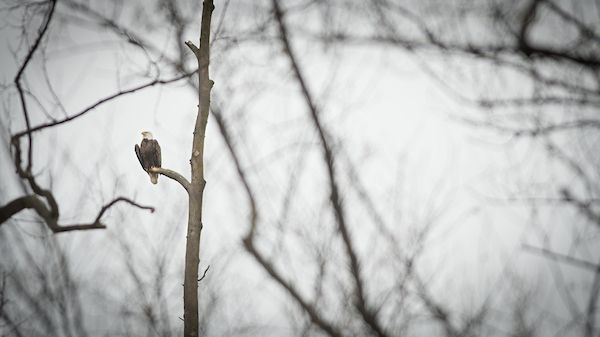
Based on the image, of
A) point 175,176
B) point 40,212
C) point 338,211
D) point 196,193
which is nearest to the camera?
point 196,193

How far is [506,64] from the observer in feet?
8.48

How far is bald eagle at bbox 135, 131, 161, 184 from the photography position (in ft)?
8.55

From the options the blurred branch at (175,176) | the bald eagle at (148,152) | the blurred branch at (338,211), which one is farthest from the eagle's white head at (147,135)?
the blurred branch at (338,211)

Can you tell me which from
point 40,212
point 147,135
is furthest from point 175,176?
point 40,212

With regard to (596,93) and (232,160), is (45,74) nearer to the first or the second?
(232,160)

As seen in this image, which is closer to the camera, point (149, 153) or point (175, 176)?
point (175, 176)

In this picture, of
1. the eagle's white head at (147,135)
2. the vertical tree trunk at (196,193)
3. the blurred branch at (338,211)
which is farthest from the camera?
the blurred branch at (338,211)

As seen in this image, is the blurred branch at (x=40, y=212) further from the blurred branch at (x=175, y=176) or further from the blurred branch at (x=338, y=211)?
the blurred branch at (x=338, y=211)

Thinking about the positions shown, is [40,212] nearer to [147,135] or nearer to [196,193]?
[147,135]

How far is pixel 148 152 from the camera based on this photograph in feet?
8.71

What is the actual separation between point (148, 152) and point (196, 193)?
89 cm

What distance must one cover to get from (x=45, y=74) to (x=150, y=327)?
17.3 feet

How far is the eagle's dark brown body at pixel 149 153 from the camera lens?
2.61 meters

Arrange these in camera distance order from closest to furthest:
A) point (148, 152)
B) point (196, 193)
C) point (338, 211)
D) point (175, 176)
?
point (196, 193) → point (175, 176) → point (148, 152) → point (338, 211)
